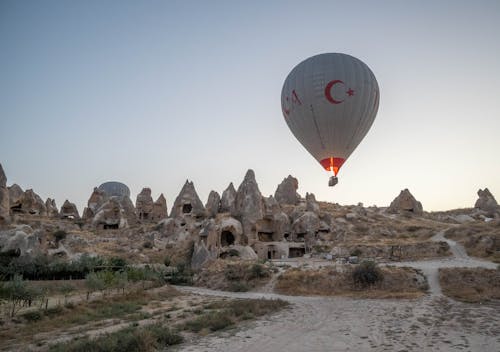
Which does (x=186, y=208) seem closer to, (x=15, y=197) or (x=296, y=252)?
(x=296, y=252)

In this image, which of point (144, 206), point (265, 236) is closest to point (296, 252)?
point (265, 236)

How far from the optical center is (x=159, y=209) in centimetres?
6444

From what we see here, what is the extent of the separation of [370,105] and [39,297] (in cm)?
1944

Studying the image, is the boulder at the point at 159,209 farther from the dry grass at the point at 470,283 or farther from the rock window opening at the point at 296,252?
the dry grass at the point at 470,283

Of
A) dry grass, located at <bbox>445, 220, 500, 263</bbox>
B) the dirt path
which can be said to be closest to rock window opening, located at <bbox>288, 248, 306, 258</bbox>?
dry grass, located at <bbox>445, 220, 500, 263</bbox>

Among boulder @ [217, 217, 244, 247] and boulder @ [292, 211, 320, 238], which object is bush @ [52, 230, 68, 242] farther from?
boulder @ [292, 211, 320, 238]

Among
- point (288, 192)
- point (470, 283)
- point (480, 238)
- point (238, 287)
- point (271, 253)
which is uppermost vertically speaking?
point (288, 192)

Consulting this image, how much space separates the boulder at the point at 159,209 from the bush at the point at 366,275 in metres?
49.4

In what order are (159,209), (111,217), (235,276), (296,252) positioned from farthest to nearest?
(159,209) < (111,217) < (296,252) < (235,276)

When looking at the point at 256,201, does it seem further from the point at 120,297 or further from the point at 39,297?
the point at 39,297

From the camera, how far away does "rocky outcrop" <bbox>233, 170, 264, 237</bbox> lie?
3769 cm

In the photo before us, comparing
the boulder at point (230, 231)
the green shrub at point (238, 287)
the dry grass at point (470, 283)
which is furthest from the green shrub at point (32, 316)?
the boulder at point (230, 231)

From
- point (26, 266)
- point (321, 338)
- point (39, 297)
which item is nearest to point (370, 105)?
point (321, 338)

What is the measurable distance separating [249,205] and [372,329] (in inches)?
1115
